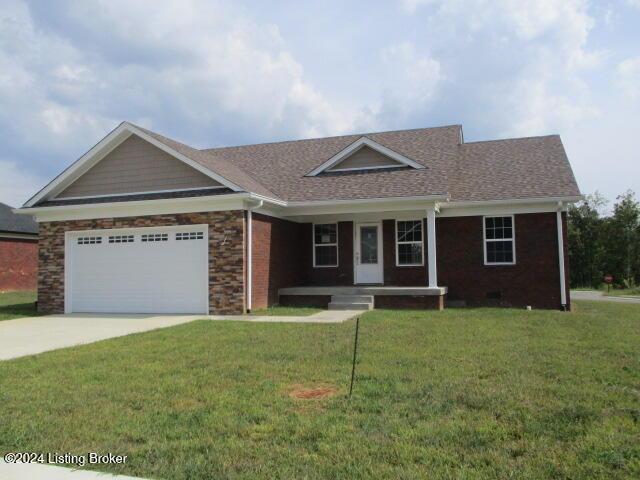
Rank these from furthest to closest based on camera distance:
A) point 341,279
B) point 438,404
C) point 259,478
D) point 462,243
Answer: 1. point 341,279
2. point 462,243
3. point 438,404
4. point 259,478

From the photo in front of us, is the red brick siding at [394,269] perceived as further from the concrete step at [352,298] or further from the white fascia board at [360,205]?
the concrete step at [352,298]

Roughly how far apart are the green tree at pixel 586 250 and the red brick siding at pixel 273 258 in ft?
75.8

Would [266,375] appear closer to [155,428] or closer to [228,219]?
[155,428]

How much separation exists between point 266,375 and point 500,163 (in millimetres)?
14036

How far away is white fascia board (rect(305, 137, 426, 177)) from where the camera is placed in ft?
56.4

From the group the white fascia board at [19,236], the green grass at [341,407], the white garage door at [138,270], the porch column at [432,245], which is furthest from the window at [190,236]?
the white fascia board at [19,236]

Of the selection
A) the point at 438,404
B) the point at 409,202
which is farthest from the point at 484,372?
the point at 409,202

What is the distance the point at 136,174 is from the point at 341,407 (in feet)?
40.8

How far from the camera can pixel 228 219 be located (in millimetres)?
14766

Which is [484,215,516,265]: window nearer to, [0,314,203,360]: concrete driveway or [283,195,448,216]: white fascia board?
[283,195,448,216]: white fascia board

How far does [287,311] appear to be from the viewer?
49.2ft

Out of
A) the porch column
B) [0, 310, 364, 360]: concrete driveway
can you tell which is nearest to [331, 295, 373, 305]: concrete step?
[0, 310, 364, 360]: concrete driveway

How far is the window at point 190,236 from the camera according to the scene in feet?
50.0

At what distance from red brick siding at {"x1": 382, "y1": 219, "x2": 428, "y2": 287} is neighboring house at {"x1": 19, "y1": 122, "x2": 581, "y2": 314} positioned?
1.3 inches
